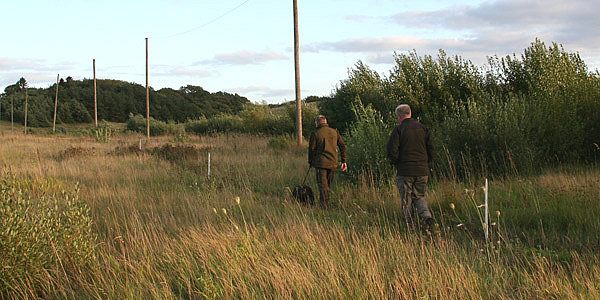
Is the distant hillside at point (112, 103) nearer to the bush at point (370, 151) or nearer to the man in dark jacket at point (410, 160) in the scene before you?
the bush at point (370, 151)

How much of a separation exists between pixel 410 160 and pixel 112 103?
247 feet

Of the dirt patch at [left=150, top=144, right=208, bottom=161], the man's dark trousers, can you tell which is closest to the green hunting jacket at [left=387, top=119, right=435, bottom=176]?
the man's dark trousers

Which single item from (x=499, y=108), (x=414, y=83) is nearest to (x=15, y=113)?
(x=414, y=83)

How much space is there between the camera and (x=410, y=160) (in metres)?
7.45

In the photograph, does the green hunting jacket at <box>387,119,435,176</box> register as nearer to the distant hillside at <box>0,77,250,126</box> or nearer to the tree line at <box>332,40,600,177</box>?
the tree line at <box>332,40,600,177</box>

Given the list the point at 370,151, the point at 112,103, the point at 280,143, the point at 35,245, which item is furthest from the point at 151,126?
the point at 35,245

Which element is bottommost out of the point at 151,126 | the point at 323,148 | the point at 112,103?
the point at 323,148

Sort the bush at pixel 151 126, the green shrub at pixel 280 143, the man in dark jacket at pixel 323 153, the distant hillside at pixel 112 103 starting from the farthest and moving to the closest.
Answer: the distant hillside at pixel 112 103 < the bush at pixel 151 126 < the green shrub at pixel 280 143 < the man in dark jacket at pixel 323 153

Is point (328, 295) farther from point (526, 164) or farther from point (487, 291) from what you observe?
point (526, 164)

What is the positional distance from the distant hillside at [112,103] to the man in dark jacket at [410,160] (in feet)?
195

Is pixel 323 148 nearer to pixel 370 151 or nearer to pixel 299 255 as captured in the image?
pixel 370 151

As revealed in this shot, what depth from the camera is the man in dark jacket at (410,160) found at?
24.4ft

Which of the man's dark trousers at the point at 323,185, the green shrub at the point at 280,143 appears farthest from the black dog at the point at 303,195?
the green shrub at the point at 280,143

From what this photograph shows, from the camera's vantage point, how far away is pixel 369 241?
5785 mm
